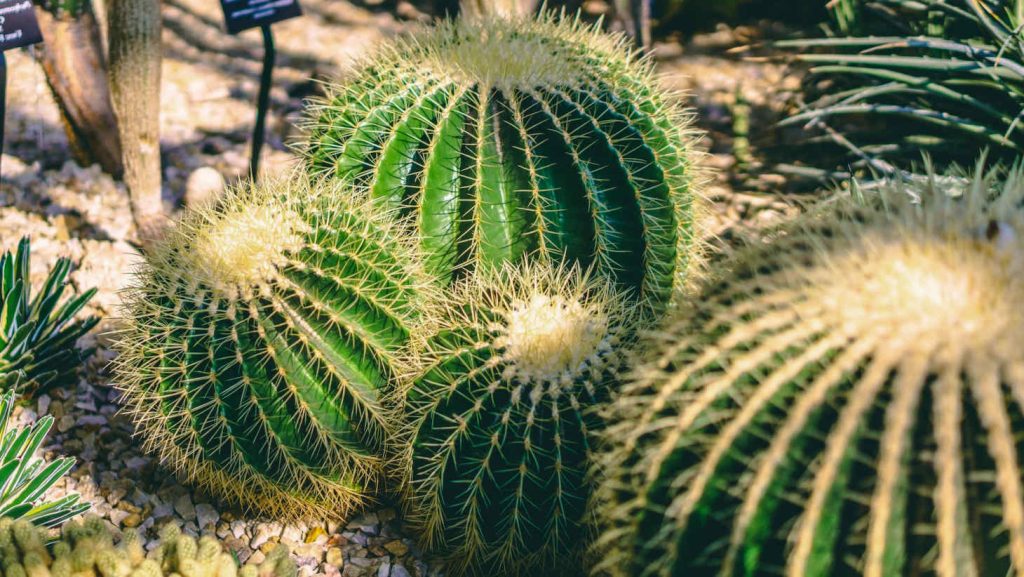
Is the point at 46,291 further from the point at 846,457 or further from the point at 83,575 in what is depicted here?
the point at 846,457

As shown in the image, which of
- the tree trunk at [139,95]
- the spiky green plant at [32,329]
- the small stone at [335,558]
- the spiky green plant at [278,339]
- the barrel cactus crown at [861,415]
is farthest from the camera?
the tree trunk at [139,95]

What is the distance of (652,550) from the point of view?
145cm

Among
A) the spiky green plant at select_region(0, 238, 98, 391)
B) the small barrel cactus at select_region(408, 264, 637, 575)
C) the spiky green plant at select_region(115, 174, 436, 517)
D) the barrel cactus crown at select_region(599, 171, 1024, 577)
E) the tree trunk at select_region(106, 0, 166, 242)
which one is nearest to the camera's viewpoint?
the barrel cactus crown at select_region(599, 171, 1024, 577)

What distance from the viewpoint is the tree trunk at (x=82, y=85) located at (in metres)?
3.30

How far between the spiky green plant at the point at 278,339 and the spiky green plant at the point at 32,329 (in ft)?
1.90

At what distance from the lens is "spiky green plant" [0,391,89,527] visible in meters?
2.00

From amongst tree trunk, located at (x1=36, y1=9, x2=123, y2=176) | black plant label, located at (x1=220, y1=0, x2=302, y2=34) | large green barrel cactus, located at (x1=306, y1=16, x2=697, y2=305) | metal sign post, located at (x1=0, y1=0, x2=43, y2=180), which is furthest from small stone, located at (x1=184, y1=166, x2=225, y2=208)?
large green barrel cactus, located at (x1=306, y1=16, x2=697, y2=305)

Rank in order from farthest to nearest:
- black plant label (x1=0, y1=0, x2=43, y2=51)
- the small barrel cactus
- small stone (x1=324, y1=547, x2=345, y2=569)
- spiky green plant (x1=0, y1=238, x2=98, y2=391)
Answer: black plant label (x1=0, y1=0, x2=43, y2=51)
spiky green plant (x1=0, y1=238, x2=98, y2=391)
small stone (x1=324, y1=547, x2=345, y2=569)
the small barrel cactus

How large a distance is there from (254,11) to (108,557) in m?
1.94

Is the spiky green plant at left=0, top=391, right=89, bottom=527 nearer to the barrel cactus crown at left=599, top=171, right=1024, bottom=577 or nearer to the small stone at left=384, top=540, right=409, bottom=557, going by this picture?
the small stone at left=384, top=540, right=409, bottom=557

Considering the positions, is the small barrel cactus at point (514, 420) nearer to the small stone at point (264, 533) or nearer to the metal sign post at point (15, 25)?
the small stone at point (264, 533)

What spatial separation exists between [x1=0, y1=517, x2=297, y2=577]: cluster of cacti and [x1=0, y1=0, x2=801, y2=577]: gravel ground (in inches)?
15.4

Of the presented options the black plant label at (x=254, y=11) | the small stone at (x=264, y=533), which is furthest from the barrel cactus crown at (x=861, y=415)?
the black plant label at (x=254, y=11)

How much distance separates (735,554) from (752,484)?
0.38ft
